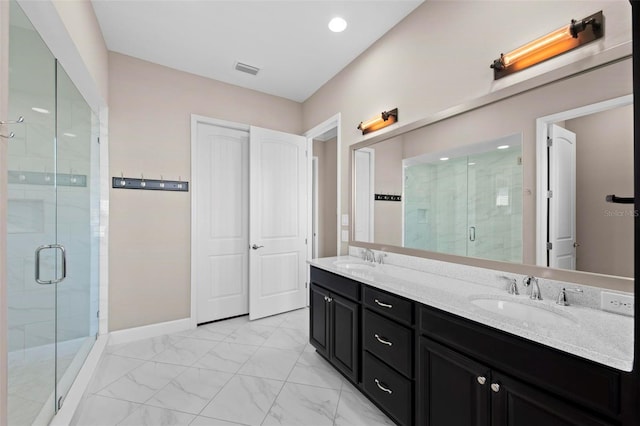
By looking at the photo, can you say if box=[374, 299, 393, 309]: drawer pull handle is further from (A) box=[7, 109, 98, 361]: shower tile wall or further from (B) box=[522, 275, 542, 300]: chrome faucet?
(A) box=[7, 109, 98, 361]: shower tile wall

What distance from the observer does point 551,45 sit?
139cm

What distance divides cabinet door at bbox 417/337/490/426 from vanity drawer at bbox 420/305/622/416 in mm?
60

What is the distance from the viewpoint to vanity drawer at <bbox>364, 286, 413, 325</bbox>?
60.5 inches

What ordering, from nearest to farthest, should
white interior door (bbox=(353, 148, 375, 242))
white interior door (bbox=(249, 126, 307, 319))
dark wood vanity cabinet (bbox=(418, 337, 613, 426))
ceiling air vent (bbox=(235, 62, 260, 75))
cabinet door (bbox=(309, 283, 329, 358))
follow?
dark wood vanity cabinet (bbox=(418, 337, 613, 426)) < cabinet door (bbox=(309, 283, 329, 358)) < white interior door (bbox=(353, 148, 375, 242)) < ceiling air vent (bbox=(235, 62, 260, 75)) < white interior door (bbox=(249, 126, 307, 319))

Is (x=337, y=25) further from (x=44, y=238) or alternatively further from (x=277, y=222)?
(x=44, y=238)

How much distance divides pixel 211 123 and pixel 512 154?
2.98 metres

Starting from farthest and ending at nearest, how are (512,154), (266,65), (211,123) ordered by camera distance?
1. (211,123)
2. (266,65)
3. (512,154)

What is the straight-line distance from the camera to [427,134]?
2.09 metres

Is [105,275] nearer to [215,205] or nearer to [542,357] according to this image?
[215,205]

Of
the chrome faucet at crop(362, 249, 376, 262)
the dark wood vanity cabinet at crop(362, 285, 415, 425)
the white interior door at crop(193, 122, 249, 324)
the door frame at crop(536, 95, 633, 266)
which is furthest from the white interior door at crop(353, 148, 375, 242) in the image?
the white interior door at crop(193, 122, 249, 324)

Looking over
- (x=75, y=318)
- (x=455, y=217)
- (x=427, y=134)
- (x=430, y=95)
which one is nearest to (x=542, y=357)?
(x=455, y=217)

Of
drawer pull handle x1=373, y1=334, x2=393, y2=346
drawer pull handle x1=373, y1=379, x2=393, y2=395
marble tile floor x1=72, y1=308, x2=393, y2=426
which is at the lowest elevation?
marble tile floor x1=72, y1=308, x2=393, y2=426

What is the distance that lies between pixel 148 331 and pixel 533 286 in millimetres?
3317

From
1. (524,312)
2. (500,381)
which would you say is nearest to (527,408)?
(500,381)
